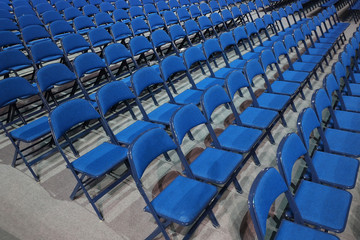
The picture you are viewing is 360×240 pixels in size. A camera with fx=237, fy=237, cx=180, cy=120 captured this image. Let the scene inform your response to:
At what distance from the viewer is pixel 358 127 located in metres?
2.22

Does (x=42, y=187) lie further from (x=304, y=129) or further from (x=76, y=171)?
(x=304, y=129)

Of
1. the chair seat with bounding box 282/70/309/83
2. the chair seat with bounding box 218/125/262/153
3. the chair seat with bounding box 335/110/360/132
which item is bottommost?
the chair seat with bounding box 335/110/360/132

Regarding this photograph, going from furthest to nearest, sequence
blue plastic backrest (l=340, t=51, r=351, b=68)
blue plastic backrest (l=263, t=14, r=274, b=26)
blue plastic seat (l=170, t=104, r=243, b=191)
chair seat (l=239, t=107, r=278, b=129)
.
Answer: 1. blue plastic backrest (l=263, t=14, r=274, b=26)
2. blue plastic backrest (l=340, t=51, r=351, b=68)
3. chair seat (l=239, t=107, r=278, b=129)
4. blue plastic seat (l=170, t=104, r=243, b=191)

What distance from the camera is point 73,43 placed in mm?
3809

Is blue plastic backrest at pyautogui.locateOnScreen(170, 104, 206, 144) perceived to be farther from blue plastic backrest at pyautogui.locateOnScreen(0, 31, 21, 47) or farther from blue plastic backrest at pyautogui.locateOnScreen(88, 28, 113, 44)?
blue plastic backrest at pyautogui.locateOnScreen(0, 31, 21, 47)

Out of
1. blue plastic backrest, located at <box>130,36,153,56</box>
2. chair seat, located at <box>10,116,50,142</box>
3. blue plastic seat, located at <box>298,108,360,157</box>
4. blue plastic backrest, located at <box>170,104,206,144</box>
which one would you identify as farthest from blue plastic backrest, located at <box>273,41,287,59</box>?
chair seat, located at <box>10,116,50,142</box>

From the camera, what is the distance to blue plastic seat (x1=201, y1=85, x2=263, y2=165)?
2059 mm

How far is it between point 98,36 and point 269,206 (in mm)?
3877

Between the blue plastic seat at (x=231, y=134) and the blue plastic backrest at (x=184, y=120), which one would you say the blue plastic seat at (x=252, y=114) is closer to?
the blue plastic seat at (x=231, y=134)

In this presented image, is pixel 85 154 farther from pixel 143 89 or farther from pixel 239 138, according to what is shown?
pixel 239 138

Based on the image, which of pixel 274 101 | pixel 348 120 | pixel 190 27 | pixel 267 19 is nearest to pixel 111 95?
pixel 274 101

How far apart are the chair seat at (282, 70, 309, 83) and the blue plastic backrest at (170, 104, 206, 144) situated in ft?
5.85

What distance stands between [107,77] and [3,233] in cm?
282

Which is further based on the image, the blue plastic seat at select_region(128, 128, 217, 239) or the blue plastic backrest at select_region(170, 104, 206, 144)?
the blue plastic backrest at select_region(170, 104, 206, 144)
